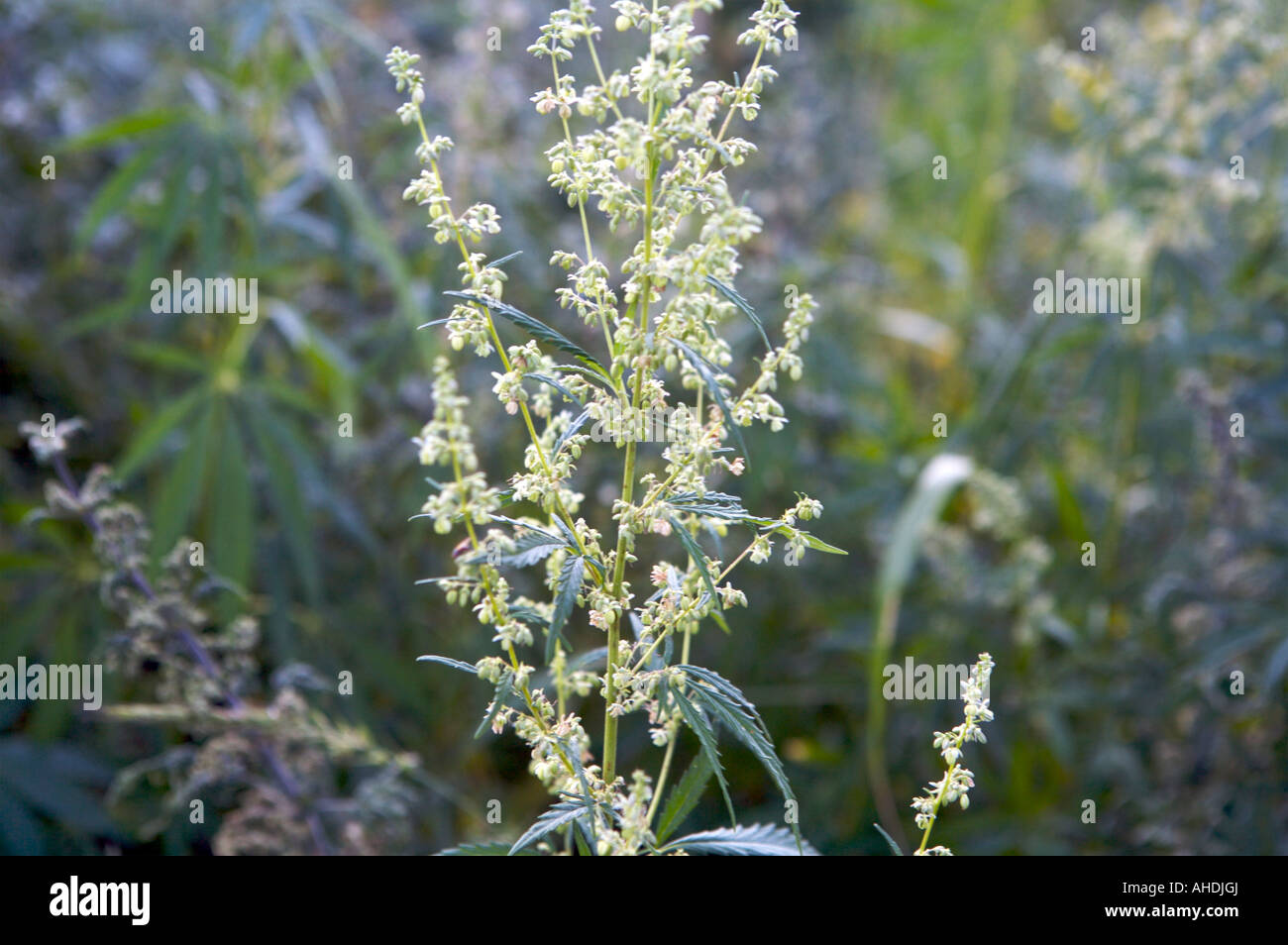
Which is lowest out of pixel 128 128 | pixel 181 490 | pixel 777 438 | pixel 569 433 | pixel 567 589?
pixel 567 589

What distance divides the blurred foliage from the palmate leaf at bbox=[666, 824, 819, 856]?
0.91 metres

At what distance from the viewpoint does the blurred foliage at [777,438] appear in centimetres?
221

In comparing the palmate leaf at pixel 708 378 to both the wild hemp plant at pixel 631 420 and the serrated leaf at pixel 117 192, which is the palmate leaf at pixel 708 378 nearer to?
the wild hemp plant at pixel 631 420

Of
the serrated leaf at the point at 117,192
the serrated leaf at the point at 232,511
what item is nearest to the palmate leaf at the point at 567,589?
the serrated leaf at the point at 232,511

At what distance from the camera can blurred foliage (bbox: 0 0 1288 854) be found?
2207 millimetres

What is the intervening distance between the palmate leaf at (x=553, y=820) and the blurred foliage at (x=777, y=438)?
941 mm

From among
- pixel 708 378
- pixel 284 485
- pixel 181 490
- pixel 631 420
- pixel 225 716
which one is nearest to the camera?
pixel 708 378

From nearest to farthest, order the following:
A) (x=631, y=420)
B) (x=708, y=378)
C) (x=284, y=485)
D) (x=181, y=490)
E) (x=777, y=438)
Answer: (x=708, y=378) → (x=631, y=420) → (x=181, y=490) → (x=284, y=485) → (x=777, y=438)

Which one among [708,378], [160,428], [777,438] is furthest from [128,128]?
[708,378]

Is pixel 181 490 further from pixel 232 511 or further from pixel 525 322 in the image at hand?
pixel 525 322

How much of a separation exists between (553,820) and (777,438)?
5.14 feet

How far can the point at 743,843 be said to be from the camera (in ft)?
3.66

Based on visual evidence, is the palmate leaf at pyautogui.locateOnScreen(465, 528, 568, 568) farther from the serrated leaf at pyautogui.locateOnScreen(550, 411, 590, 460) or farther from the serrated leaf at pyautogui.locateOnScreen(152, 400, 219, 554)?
the serrated leaf at pyautogui.locateOnScreen(152, 400, 219, 554)
